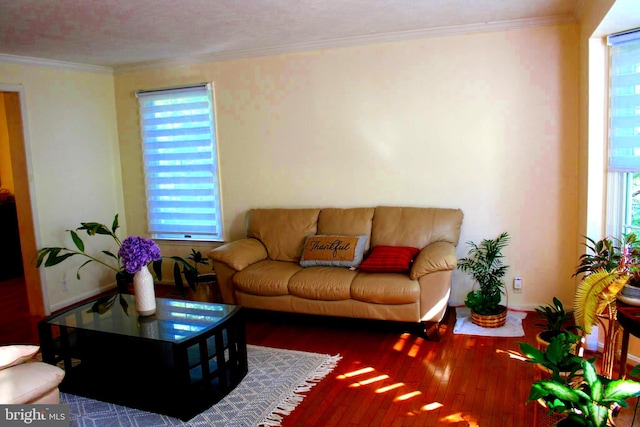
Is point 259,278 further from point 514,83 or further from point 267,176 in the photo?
point 514,83

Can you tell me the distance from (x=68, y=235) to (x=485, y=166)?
402 centimetres

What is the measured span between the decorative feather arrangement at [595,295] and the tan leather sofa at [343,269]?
123 cm

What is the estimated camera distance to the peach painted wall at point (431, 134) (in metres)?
3.94

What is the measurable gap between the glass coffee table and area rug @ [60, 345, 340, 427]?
0.06 m

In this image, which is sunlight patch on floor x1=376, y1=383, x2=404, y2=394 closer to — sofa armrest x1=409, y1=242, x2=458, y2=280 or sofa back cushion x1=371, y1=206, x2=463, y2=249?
sofa armrest x1=409, y1=242, x2=458, y2=280

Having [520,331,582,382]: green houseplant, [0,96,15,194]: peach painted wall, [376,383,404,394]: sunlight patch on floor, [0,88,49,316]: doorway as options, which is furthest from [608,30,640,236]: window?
[0,96,15,194]: peach painted wall

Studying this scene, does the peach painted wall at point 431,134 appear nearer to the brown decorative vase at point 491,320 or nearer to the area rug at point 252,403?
the brown decorative vase at point 491,320

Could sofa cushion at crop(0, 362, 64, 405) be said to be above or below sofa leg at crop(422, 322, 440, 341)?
above

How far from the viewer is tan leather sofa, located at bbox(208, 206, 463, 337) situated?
11.6ft

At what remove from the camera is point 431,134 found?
13.9 ft

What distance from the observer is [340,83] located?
4477 mm

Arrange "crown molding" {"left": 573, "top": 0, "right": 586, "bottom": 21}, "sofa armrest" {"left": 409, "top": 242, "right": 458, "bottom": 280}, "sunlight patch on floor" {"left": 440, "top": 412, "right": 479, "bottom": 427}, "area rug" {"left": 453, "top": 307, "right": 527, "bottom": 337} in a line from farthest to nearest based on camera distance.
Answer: "area rug" {"left": 453, "top": 307, "right": 527, "bottom": 337} → "sofa armrest" {"left": 409, "top": 242, "right": 458, "bottom": 280} → "crown molding" {"left": 573, "top": 0, "right": 586, "bottom": 21} → "sunlight patch on floor" {"left": 440, "top": 412, "right": 479, "bottom": 427}

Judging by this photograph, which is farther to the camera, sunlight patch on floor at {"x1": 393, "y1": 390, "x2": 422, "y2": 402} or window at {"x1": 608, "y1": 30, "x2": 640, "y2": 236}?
window at {"x1": 608, "y1": 30, "x2": 640, "y2": 236}

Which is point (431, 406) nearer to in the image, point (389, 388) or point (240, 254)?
point (389, 388)
